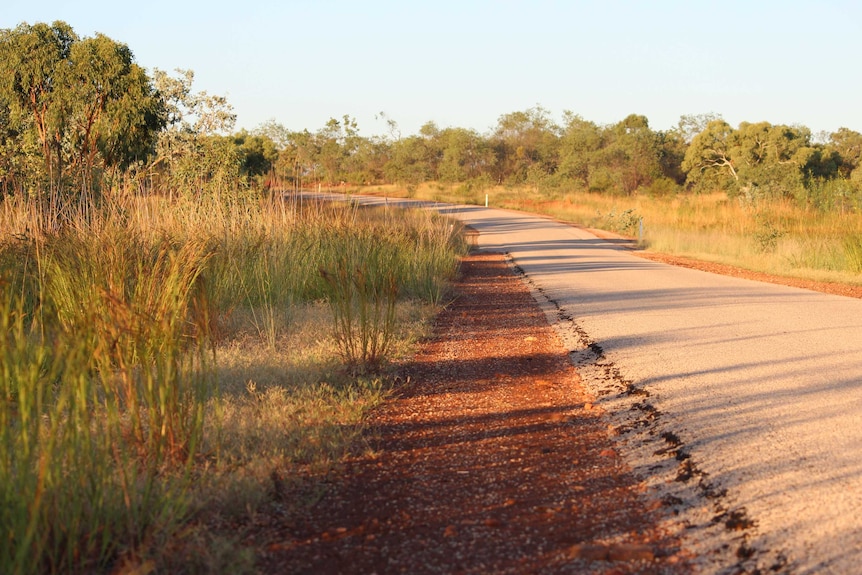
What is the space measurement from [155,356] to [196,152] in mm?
19473

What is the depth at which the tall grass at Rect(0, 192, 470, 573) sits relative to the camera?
12.6 ft

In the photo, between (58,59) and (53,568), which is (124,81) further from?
(53,568)

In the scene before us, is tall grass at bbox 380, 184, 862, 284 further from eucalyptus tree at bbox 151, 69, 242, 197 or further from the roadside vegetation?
eucalyptus tree at bbox 151, 69, 242, 197

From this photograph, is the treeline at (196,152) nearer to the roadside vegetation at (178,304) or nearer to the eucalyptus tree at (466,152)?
the roadside vegetation at (178,304)

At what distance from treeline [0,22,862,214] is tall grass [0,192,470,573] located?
126 centimetres

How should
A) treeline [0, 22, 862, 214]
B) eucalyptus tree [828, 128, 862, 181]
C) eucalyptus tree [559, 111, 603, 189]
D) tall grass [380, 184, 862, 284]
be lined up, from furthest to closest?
eucalyptus tree [559, 111, 603, 189] → eucalyptus tree [828, 128, 862, 181] → tall grass [380, 184, 862, 284] → treeline [0, 22, 862, 214]

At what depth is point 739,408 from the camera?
6.65 m

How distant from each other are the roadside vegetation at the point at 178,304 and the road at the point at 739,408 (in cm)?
197

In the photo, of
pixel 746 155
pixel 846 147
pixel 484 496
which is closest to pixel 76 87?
pixel 484 496

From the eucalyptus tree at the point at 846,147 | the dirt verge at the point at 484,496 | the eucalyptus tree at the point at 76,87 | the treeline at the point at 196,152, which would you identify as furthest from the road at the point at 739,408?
the eucalyptus tree at the point at 846,147

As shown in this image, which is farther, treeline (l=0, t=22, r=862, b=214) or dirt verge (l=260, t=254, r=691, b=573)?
treeline (l=0, t=22, r=862, b=214)

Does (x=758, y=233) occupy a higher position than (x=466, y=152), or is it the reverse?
(x=466, y=152)

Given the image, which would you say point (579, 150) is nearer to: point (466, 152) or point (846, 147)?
point (466, 152)

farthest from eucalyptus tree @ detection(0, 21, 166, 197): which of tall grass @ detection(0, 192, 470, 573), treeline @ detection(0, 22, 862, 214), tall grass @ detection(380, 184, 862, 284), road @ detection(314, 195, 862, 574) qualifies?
tall grass @ detection(380, 184, 862, 284)
